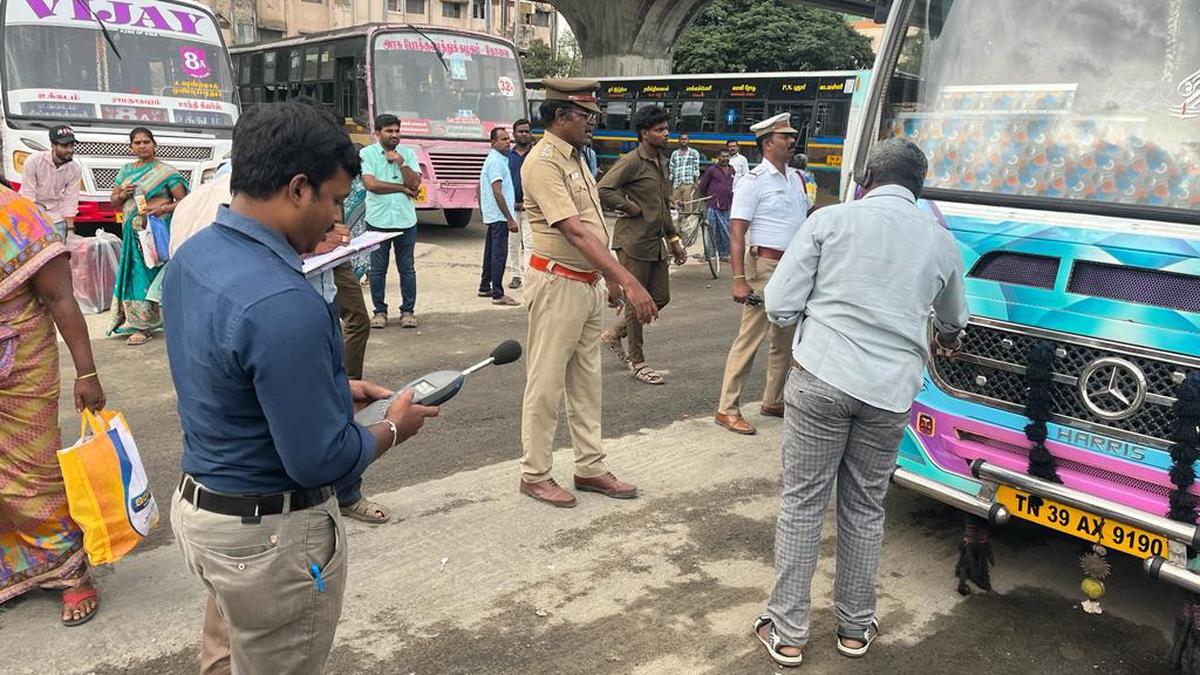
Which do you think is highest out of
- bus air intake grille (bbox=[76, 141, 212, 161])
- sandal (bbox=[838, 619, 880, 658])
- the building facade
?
the building facade

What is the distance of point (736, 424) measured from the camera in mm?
5547

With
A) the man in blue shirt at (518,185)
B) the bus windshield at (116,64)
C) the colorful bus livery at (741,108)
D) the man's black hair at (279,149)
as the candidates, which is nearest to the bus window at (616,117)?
the colorful bus livery at (741,108)

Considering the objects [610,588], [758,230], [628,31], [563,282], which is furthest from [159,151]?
[628,31]

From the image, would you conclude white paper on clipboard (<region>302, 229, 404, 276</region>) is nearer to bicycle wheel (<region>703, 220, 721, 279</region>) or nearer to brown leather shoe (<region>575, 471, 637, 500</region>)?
brown leather shoe (<region>575, 471, 637, 500</region>)

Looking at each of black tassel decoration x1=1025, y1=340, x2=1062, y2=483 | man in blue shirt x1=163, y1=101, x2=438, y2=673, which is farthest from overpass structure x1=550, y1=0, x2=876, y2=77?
man in blue shirt x1=163, y1=101, x2=438, y2=673

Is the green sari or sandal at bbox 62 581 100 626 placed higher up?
the green sari

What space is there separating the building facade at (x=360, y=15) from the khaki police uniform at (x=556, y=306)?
33.0 meters

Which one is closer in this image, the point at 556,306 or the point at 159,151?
the point at 556,306

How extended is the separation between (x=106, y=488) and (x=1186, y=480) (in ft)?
12.1

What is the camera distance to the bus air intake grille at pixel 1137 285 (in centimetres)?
301

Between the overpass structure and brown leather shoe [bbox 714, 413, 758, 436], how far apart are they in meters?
25.0

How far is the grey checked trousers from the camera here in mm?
2938

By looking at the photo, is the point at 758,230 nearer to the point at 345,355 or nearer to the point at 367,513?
the point at 367,513

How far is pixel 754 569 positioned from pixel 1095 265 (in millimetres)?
1765
